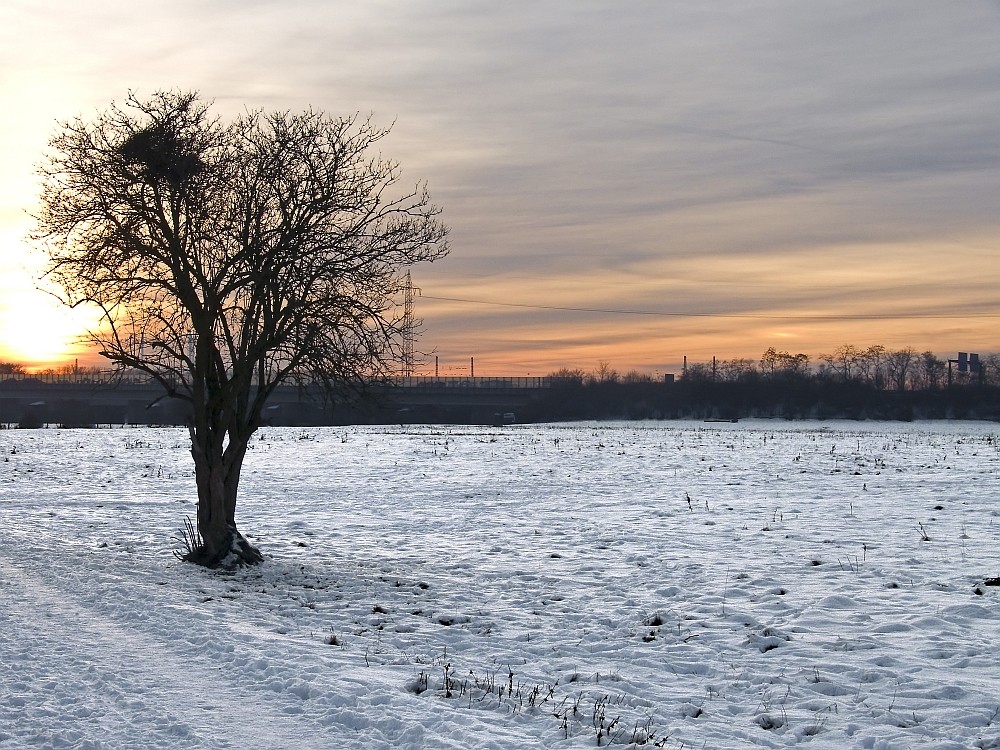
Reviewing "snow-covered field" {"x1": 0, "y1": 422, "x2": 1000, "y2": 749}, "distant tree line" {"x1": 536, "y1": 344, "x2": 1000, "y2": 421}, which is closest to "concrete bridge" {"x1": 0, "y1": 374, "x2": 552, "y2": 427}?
"distant tree line" {"x1": 536, "y1": 344, "x2": 1000, "y2": 421}

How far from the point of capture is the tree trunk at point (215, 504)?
49.8ft

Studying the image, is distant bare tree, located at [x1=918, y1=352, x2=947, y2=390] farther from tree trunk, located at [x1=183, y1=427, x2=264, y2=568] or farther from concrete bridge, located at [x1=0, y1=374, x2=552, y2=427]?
tree trunk, located at [x1=183, y1=427, x2=264, y2=568]

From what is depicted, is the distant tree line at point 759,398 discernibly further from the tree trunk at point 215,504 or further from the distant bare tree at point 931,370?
the tree trunk at point 215,504

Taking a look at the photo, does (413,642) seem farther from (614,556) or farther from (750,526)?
(750,526)

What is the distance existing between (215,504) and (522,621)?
21.6 ft

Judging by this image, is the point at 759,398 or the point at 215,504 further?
the point at 759,398

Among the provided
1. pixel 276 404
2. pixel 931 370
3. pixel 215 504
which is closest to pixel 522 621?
pixel 215 504

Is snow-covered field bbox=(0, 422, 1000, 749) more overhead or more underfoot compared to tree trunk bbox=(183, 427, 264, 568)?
more underfoot

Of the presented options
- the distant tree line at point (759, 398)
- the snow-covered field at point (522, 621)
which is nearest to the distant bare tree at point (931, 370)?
the distant tree line at point (759, 398)

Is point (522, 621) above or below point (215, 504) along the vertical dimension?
below

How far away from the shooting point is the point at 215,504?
15.2m

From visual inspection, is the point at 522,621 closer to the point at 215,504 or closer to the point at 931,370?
the point at 215,504

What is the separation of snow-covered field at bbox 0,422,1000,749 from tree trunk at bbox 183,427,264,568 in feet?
1.77

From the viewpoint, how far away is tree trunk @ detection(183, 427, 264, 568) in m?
15.2
